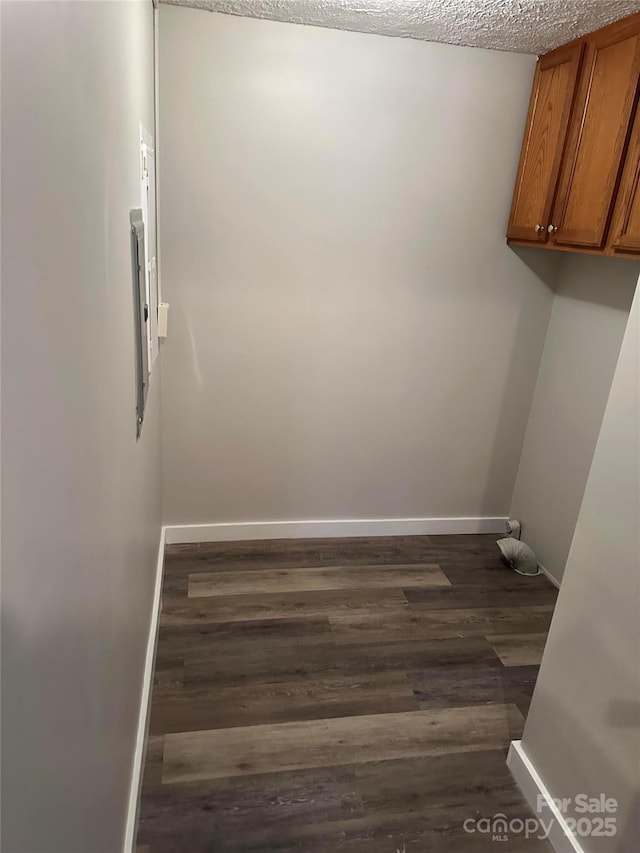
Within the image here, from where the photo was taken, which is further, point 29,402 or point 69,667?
point 69,667

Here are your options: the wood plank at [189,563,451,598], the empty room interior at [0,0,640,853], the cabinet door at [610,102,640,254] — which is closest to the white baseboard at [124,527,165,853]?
the empty room interior at [0,0,640,853]

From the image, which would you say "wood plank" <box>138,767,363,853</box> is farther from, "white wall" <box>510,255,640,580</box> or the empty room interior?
"white wall" <box>510,255,640,580</box>

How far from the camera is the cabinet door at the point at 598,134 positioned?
2080mm

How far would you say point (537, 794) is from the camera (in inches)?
70.2

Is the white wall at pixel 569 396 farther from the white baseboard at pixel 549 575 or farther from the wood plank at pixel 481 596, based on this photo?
the wood plank at pixel 481 596

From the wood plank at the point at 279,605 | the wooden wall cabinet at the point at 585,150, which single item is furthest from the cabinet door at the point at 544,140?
the wood plank at the point at 279,605

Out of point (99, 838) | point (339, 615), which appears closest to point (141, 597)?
point (99, 838)

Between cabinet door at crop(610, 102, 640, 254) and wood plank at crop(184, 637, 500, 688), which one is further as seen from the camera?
wood plank at crop(184, 637, 500, 688)

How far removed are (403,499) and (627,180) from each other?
72.4 inches

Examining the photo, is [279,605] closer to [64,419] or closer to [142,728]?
[142,728]

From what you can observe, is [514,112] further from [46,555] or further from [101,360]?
[46,555]

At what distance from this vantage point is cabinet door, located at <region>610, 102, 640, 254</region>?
2.05 metres

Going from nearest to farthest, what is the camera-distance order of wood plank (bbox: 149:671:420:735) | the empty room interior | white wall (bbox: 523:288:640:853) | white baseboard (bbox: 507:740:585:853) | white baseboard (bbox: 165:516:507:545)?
the empty room interior
white wall (bbox: 523:288:640:853)
white baseboard (bbox: 507:740:585:853)
wood plank (bbox: 149:671:420:735)
white baseboard (bbox: 165:516:507:545)

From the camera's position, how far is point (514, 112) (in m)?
2.68
